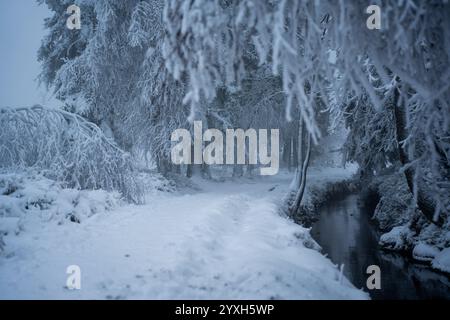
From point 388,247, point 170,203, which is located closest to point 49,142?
point 170,203

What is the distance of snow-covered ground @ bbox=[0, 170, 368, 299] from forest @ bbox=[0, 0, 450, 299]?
0.11 ft

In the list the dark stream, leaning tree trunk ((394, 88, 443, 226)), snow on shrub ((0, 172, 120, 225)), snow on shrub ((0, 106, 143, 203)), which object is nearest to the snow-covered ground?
snow on shrub ((0, 172, 120, 225))

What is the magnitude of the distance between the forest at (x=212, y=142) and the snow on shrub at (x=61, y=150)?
49 millimetres

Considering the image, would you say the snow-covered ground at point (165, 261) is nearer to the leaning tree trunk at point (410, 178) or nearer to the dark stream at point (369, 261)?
the dark stream at point (369, 261)

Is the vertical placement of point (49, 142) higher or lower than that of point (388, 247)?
higher

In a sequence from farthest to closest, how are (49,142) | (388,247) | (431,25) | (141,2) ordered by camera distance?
1. (141,2)
2. (388,247)
3. (49,142)
4. (431,25)

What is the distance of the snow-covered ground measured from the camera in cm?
454

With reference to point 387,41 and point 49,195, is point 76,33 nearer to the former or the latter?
point 49,195

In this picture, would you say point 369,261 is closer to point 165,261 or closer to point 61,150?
point 165,261

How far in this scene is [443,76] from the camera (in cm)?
413

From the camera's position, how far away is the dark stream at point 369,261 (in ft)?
27.4

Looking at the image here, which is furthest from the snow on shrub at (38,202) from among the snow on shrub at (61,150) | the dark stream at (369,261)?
the dark stream at (369,261)

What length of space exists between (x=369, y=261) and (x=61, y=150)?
9.50 meters

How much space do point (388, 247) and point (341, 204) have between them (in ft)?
33.2
